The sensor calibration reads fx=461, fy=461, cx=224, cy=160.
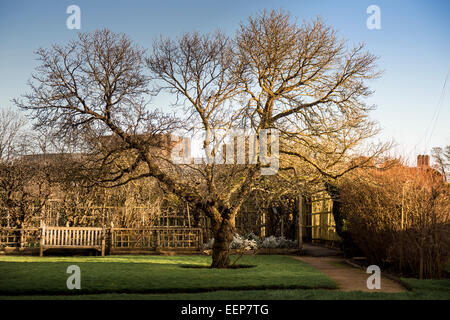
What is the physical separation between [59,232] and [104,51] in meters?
7.36

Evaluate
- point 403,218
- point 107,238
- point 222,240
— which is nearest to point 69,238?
point 107,238

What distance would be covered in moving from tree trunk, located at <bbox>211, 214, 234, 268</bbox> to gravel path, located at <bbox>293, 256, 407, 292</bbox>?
7.97 ft

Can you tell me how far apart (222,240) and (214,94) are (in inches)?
140

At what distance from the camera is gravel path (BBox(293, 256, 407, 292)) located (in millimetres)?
8562

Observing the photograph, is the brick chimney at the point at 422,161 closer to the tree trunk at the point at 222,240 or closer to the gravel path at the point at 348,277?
the gravel path at the point at 348,277

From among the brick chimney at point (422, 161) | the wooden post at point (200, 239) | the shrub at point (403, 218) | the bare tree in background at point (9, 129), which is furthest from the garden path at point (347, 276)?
the bare tree in background at point (9, 129)

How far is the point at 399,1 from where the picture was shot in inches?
415

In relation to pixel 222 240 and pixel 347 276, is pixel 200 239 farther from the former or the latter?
pixel 347 276

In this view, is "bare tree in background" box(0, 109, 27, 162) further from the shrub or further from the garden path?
the shrub

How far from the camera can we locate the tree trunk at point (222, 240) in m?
11.0

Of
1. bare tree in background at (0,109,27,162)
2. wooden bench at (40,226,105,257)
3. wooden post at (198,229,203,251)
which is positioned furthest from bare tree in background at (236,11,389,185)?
bare tree in background at (0,109,27,162)

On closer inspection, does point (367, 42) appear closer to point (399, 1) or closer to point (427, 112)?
point (399, 1)

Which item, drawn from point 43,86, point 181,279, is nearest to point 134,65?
point 43,86

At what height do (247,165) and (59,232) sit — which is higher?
(247,165)
